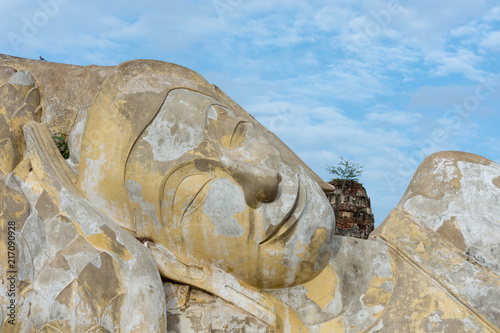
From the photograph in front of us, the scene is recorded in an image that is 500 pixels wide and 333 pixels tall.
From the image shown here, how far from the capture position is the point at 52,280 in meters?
3.29

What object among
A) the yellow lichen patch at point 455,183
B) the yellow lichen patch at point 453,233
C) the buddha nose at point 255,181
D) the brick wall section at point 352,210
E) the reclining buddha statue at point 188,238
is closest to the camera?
the reclining buddha statue at point 188,238

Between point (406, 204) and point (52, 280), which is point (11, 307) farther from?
point (406, 204)

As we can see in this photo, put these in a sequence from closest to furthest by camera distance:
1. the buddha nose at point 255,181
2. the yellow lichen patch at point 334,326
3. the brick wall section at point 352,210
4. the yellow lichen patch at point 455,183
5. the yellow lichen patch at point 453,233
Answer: the buddha nose at point 255,181, the yellow lichen patch at point 334,326, the yellow lichen patch at point 453,233, the yellow lichen patch at point 455,183, the brick wall section at point 352,210

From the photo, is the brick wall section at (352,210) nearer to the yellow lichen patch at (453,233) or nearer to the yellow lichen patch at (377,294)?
the yellow lichen patch at (453,233)

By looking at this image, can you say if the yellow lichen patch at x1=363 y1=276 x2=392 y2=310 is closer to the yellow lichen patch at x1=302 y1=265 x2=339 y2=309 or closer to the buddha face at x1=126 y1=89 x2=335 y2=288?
the yellow lichen patch at x1=302 y1=265 x2=339 y2=309

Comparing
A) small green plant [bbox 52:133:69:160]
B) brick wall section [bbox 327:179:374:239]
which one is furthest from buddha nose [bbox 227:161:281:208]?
brick wall section [bbox 327:179:374:239]

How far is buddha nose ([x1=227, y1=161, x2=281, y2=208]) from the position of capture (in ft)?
11.5

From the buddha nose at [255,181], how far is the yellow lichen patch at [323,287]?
0.66 metres

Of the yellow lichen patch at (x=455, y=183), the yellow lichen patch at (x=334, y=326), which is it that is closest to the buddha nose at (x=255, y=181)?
the yellow lichen patch at (x=334, y=326)

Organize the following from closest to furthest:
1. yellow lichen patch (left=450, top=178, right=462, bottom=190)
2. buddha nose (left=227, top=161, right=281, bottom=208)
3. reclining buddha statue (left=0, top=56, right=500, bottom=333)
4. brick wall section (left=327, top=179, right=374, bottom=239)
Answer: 1. reclining buddha statue (left=0, top=56, right=500, bottom=333)
2. buddha nose (left=227, top=161, right=281, bottom=208)
3. yellow lichen patch (left=450, top=178, right=462, bottom=190)
4. brick wall section (left=327, top=179, right=374, bottom=239)

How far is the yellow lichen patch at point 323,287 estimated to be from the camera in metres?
3.83

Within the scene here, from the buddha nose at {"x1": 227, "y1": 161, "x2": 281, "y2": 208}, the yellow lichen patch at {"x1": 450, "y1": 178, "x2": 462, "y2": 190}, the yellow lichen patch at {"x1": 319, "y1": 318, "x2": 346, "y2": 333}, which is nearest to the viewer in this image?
the buddha nose at {"x1": 227, "y1": 161, "x2": 281, "y2": 208}

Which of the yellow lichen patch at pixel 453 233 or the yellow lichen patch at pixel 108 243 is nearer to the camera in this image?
the yellow lichen patch at pixel 108 243

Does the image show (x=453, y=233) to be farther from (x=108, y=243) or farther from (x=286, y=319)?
(x=108, y=243)
